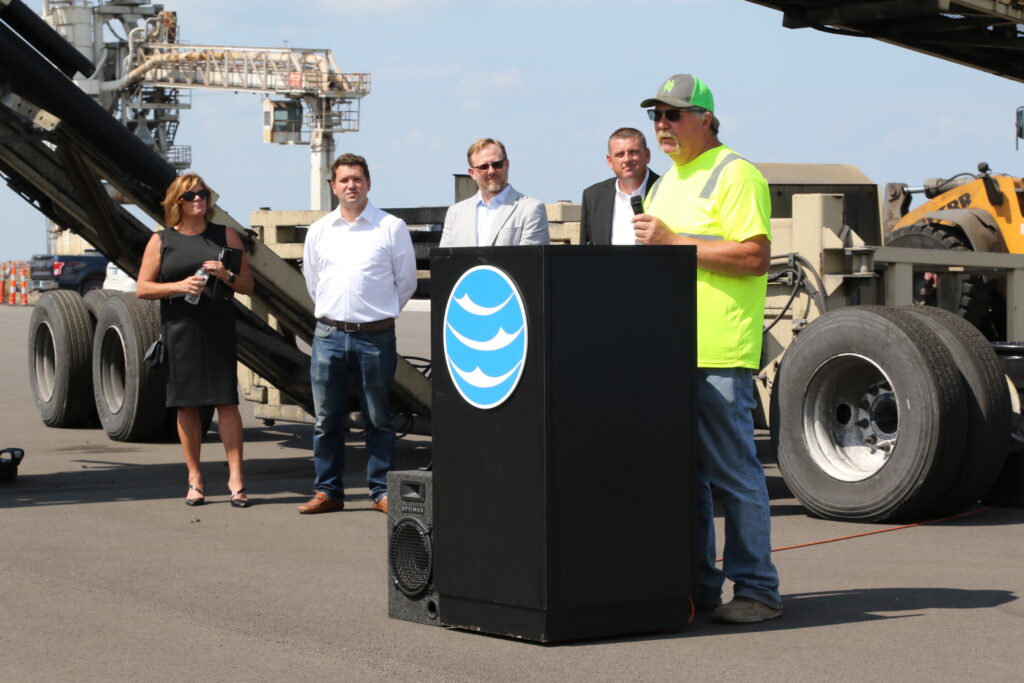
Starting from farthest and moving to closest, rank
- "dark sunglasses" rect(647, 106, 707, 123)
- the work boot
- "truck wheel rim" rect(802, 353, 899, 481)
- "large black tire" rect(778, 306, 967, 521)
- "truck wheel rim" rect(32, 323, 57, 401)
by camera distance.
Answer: "truck wheel rim" rect(32, 323, 57, 401) < "truck wheel rim" rect(802, 353, 899, 481) < "large black tire" rect(778, 306, 967, 521) < "dark sunglasses" rect(647, 106, 707, 123) < the work boot

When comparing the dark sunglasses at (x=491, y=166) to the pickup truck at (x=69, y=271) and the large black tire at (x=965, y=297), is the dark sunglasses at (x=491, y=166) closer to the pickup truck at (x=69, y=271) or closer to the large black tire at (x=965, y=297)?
the large black tire at (x=965, y=297)

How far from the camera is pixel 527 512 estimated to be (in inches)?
212

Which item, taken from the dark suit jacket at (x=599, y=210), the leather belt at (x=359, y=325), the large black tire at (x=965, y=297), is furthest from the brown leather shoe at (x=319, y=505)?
the large black tire at (x=965, y=297)

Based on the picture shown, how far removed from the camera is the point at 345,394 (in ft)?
29.0

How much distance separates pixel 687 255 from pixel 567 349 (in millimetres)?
607

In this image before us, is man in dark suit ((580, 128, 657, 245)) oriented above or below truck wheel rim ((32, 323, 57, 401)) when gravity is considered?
above

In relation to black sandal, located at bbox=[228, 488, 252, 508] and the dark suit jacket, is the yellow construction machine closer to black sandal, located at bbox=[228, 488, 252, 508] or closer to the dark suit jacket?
the dark suit jacket

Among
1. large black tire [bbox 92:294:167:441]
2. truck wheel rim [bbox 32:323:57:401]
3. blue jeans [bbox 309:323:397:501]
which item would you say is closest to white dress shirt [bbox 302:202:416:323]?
blue jeans [bbox 309:323:397:501]

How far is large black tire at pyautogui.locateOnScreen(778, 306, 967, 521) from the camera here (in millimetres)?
8039

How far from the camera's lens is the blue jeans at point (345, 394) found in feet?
28.4

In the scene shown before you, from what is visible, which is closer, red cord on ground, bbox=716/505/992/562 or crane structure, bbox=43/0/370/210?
red cord on ground, bbox=716/505/992/562

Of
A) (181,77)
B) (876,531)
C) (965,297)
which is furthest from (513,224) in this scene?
(181,77)

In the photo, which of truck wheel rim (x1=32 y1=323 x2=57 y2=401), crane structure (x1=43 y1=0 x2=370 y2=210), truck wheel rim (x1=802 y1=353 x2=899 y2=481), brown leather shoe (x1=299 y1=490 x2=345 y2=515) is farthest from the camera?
crane structure (x1=43 y1=0 x2=370 y2=210)

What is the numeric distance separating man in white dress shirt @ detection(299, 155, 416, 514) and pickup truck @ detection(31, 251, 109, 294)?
3466 centimetres
